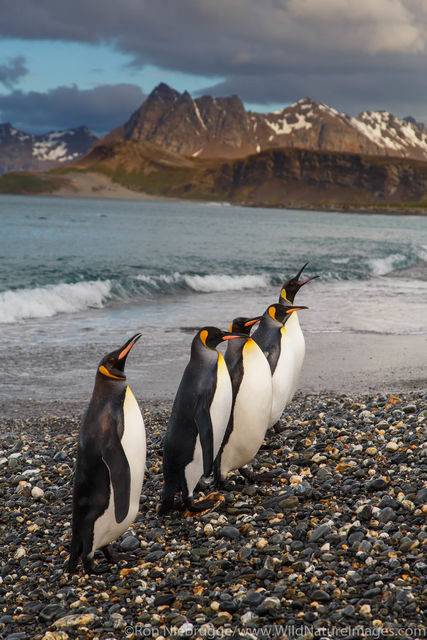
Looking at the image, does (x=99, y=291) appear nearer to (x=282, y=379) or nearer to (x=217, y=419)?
(x=282, y=379)

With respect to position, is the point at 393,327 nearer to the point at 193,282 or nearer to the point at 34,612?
the point at 193,282

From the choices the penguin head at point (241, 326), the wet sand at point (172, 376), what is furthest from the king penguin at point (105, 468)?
the wet sand at point (172, 376)

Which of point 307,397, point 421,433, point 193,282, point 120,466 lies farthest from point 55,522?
point 193,282

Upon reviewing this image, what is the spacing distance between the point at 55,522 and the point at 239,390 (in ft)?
5.49

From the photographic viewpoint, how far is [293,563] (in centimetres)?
341

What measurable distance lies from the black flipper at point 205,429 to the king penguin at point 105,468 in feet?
2.03

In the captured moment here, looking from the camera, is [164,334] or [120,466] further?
[164,334]

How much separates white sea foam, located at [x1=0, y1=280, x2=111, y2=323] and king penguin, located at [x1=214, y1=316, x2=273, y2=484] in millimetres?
9711

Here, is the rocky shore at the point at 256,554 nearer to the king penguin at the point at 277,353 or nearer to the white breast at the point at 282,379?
the white breast at the point at 282,379

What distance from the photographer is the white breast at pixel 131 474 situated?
3666mm

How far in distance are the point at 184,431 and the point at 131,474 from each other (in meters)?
0.62

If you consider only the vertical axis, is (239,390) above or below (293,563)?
above

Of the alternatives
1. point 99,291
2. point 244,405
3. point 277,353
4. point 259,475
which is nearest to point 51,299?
point 99,291

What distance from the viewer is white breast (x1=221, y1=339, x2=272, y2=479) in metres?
4.73
